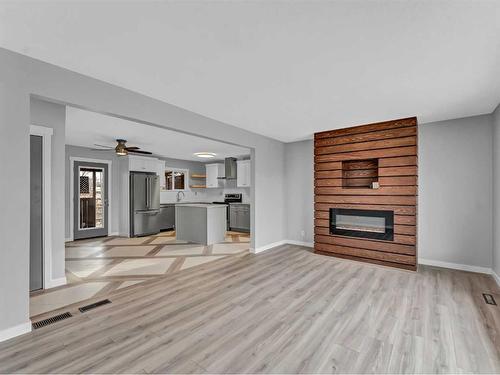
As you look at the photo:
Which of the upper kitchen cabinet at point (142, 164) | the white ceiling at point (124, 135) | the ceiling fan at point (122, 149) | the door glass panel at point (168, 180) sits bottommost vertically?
the door glass panel at point (168, 180)

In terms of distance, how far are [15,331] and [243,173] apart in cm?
673

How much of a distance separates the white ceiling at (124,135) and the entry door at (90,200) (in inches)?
31.1

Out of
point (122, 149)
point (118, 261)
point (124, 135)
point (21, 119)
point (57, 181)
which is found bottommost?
point (118, 261)

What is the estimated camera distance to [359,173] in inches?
191

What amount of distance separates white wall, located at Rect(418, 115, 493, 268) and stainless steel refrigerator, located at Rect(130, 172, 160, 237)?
22.6 ft

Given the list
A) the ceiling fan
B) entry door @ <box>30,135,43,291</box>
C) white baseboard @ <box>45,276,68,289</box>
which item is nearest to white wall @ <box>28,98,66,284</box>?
white baseboard @ <box>45,276,68,289</box>

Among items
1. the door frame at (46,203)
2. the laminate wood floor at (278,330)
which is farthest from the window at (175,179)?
the laminate wood floor at (278,330)

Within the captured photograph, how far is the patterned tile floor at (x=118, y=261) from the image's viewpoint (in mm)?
3162

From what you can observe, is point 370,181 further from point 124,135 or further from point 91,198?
point 91,198

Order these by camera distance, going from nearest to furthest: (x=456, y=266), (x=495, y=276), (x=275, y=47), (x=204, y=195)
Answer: (x=275, y=47) → (x=495, y=276) → (x=456, y=266) → (x=204, y=195)

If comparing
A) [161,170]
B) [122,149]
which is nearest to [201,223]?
[122,149]

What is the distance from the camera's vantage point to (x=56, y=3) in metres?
1.63

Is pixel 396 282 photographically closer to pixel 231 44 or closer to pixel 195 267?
pixel 195 267

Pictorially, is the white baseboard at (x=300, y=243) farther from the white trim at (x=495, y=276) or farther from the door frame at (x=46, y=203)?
the door frame at (x=46, y=203)
